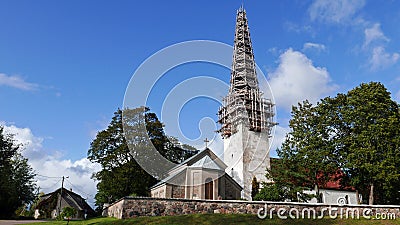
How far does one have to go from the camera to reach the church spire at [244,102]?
1752 inches

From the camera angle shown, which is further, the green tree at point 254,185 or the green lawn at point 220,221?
the green tree at point 254,185

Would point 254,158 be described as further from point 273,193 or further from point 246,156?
point 273,193

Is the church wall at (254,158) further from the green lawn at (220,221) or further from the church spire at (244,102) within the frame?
the green lawn at (220,221)

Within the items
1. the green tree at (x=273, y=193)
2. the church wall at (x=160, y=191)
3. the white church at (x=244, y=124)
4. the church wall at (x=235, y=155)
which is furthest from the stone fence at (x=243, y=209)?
the church wall at (x=235, y=155)

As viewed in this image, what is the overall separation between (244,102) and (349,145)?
64.0 ft

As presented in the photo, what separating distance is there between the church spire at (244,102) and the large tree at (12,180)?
24.4 metres

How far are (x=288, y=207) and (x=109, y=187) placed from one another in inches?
805

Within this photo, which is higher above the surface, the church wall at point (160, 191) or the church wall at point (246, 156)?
the church wall at point (246, 156)

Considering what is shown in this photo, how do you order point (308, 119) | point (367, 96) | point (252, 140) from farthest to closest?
point (252, 140), point (308, 119), point (367, 96)

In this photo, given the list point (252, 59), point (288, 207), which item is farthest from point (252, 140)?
point (288, 207)

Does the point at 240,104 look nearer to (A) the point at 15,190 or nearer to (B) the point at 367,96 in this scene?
(B) the point at 367,96

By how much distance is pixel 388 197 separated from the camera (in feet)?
90.6

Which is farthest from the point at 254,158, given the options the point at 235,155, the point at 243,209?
the point at 243,209

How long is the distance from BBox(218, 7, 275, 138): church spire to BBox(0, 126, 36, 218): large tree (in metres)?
24.4
